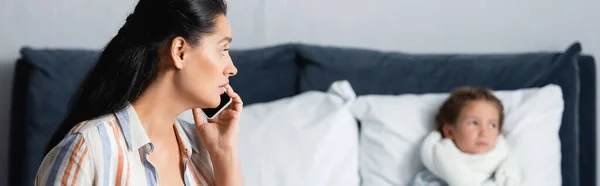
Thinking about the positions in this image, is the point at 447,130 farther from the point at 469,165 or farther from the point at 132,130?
the point at 132,130

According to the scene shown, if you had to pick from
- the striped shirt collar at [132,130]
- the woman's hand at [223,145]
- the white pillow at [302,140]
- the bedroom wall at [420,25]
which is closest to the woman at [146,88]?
the striped shirt collar at [132,130]

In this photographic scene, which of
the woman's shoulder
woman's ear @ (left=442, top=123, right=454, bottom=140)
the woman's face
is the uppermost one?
the woman's face

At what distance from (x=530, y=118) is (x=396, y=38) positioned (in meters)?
0.59

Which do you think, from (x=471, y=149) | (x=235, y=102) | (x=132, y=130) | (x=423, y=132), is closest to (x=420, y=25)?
(x=423, y=132)

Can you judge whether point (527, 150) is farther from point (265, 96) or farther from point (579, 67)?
point (265, 96)

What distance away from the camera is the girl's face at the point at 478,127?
2.26 m

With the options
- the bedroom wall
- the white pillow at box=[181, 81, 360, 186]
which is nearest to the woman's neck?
the white pillow at box=[181, 81, 360, 186]

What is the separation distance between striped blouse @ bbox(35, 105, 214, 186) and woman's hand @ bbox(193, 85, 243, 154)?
6.7 inches

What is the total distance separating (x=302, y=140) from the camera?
231 cm

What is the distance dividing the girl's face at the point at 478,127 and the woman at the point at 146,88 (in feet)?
3.09

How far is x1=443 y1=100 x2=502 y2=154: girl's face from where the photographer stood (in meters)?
2.26

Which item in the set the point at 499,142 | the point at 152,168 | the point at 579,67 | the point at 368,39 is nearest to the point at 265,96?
the point at 368,39

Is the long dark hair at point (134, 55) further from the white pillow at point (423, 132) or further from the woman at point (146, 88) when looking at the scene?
the white pillow at point (423, 132)

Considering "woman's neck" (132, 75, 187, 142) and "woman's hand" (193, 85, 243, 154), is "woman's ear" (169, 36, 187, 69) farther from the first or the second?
"woman's hand" (193, 85, 243, 154)
